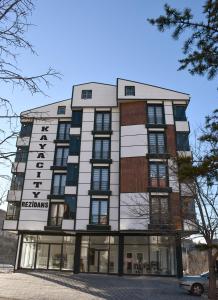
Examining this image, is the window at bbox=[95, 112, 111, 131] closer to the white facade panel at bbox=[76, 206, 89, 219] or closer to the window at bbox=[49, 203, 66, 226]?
the white facade panel at bbox=[76, 206, 89, 219]

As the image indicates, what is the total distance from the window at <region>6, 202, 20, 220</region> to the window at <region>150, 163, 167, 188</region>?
14.0 m

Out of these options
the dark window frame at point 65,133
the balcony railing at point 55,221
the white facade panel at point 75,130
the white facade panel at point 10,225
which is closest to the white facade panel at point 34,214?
the balcony railing at point 55,221

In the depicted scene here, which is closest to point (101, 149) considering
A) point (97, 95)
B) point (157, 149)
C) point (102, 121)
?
point (102, 121)

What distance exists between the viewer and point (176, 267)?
27766 mm

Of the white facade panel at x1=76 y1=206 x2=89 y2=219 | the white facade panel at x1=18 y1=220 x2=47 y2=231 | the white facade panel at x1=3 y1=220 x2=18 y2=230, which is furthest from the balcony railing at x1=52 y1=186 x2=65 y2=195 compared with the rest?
the white facade panel at x1=3 y1=220 x2=18 y2=230

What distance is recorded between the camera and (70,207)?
98.7 feet

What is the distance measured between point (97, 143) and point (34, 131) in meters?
7.82

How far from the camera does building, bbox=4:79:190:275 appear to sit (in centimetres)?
2867

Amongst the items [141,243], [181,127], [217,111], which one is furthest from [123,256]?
[217,111]

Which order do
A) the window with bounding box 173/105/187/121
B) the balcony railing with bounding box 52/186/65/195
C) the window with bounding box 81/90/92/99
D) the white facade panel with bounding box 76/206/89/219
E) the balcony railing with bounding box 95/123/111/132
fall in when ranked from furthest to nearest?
the window with bounding box 81/90/92/99 < the balcony railing with bounding box 95/123/111/132 < the window with bounding box 173/105/187/121 < the balcony railing with bounding box 52/186/65/195 < the white facade panel with bounding box 76/206/89/219

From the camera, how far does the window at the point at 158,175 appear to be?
94.9 ft

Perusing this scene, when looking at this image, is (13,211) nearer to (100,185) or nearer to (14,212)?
(14,212)

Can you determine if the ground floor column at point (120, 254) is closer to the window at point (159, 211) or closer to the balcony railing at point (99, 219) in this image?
the balcony railing at point (99, 219)

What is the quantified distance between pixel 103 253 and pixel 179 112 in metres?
16.3
